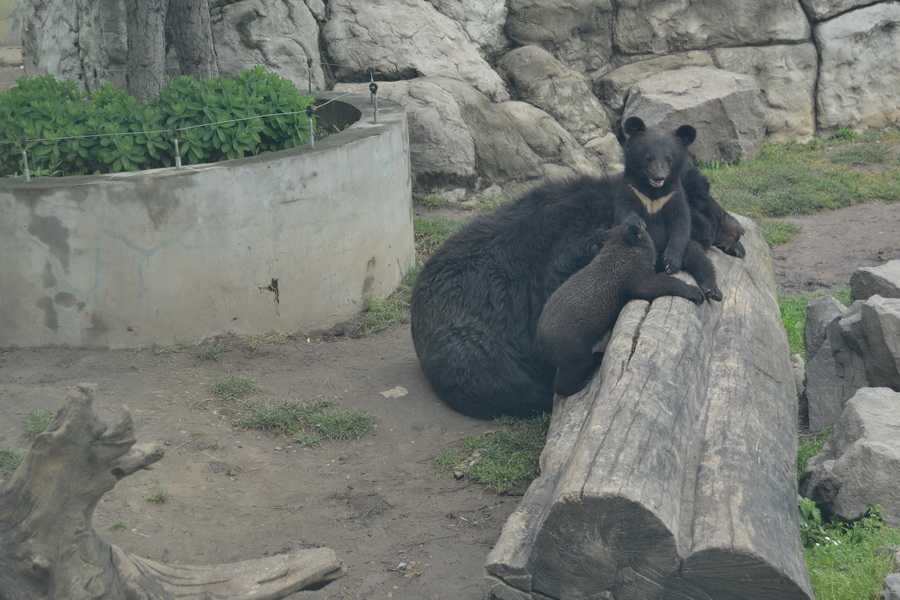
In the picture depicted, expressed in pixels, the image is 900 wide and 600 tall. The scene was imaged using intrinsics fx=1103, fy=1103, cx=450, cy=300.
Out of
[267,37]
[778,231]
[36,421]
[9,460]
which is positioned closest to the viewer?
[9,460]

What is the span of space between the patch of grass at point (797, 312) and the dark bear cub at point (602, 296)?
215 cm

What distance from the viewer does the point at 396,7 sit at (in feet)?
42.9

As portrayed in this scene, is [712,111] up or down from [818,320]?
up

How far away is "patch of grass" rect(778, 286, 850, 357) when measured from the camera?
7.63 m

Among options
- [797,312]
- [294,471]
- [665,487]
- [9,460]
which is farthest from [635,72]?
[665,487]

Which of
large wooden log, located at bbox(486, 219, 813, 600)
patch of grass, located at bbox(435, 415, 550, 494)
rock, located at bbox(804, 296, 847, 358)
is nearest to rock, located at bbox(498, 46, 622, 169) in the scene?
rock, located at bbox(804, 296, 847, 358)

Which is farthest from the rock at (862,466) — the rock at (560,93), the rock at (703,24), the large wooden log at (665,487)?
the rock at (703,24)

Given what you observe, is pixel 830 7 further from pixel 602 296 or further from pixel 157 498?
pixel 157 498

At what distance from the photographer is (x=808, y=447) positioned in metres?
5.89

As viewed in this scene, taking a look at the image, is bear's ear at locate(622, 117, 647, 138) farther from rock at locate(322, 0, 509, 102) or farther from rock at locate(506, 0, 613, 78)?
rock at locate(506, 0, 613, 78)

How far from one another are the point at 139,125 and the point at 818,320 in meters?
4.89

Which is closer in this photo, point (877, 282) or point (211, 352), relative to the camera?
point (877, 282)

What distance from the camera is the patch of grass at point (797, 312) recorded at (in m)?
7.63

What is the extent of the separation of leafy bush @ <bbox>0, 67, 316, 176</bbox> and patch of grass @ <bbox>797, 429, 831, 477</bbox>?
4.42 metres
